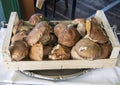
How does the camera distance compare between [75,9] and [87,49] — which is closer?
[87,49]

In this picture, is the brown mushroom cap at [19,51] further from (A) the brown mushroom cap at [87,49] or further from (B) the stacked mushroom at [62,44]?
(A) the brown mushroom cap at [87,49]

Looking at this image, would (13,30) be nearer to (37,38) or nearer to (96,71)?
(37,38)

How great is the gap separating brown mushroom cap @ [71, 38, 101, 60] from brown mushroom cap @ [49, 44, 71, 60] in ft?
0.10

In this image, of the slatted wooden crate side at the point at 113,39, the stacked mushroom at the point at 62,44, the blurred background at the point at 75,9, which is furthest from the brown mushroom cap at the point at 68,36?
the blurred background at the point at 75,9

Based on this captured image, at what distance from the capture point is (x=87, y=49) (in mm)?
583

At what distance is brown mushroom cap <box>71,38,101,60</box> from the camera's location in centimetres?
58

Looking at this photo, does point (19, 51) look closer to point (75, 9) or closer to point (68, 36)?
point (68, 36)

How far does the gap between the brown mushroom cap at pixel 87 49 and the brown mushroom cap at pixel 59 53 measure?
30 mm

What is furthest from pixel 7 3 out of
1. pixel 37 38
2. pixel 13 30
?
pixel 37 38

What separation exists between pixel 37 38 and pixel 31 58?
7cm

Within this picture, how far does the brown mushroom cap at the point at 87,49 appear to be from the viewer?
0.58 metres

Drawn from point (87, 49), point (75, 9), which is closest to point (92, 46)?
point (87, 49)

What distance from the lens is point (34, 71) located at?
0.64 metres

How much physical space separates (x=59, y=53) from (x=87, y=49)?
0.28ft
